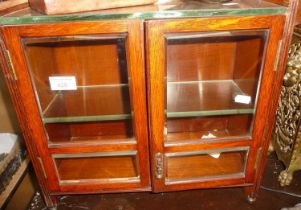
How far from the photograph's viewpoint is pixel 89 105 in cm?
86

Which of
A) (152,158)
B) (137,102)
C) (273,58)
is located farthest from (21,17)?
(273,58)

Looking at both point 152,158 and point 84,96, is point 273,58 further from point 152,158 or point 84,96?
point 84,96

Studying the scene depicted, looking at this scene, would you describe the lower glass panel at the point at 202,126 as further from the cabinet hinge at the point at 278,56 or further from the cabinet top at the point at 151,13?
the cabinet top at the point at 151,13

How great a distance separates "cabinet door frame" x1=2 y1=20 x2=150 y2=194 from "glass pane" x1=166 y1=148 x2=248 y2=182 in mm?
112

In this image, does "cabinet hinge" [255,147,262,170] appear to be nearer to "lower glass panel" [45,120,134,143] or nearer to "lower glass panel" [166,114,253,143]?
"lower glass panel" [166,114,253,143]

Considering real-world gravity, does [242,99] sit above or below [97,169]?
above

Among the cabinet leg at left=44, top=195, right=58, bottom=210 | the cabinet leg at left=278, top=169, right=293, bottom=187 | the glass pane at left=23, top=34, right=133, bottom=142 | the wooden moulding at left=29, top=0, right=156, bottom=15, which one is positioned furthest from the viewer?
the cabinet leg at left=278, top=169, right=293, bottom=187

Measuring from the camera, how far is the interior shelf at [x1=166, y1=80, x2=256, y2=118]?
81cm

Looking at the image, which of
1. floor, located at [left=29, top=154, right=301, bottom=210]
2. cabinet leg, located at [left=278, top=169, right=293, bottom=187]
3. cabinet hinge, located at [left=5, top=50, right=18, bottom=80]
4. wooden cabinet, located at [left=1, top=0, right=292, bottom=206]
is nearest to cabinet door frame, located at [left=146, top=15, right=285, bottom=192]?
wooden cabinet, located at [left=1, top=0, right=292, bottom=206]

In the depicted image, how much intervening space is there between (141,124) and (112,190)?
26 cm

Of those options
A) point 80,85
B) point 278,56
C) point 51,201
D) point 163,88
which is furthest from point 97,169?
point 278,56

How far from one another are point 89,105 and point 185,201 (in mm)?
470

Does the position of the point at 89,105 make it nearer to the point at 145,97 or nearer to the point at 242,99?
the point at 145,97

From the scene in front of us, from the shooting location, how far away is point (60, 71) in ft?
Result: 3.01
